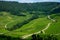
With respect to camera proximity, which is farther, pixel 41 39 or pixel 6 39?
pixel 41 39

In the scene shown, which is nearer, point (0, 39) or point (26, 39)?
point (0, 39)

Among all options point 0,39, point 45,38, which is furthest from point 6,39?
point 45,38

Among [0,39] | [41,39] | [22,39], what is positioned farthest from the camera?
[22,39]

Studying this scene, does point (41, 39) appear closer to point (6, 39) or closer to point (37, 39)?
point (37, 39)

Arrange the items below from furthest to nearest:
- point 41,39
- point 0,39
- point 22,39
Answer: point 22,39 < point 41,39 < point 0,39

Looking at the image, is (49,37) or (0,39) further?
(49,37)

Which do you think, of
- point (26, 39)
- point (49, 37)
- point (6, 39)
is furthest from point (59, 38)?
point (6, 39)

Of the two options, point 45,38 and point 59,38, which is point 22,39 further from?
point 59,38

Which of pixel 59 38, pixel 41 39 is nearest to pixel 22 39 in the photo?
pixel 41 39
